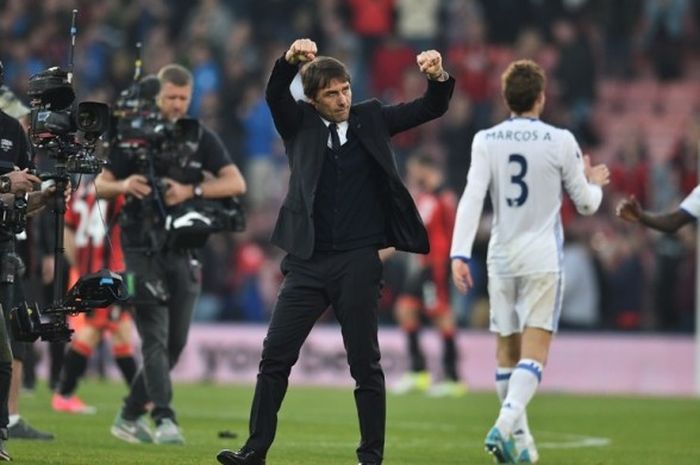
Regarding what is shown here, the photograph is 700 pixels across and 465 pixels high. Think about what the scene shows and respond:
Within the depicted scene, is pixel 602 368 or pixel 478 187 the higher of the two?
pixel 478 187

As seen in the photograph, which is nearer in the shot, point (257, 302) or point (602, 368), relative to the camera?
point (602, 368)

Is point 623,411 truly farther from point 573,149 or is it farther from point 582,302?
point 573,149

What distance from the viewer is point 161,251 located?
1295 centimetres

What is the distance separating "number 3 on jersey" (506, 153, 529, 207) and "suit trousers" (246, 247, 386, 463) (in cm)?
195

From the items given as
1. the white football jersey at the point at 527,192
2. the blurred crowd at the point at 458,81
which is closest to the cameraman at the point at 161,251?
the white football jersey at the point at 527,192

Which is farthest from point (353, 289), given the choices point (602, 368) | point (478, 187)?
point (602, 368)

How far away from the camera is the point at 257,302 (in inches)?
999

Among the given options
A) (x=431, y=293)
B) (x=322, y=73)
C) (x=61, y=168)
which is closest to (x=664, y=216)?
(x=322, y=73)

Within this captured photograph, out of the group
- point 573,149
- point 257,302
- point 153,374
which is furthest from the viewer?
point 257,302

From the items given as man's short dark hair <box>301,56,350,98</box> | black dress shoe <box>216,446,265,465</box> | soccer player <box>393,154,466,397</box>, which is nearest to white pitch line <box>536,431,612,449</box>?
black dress shoe <box>216,446,265,465</box>

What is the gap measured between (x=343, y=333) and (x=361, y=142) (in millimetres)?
1101

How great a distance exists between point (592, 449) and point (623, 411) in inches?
219

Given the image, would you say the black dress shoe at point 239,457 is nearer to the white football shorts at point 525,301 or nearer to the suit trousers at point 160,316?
the white football shorts at point 525,301

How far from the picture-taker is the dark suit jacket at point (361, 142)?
32.6ft
